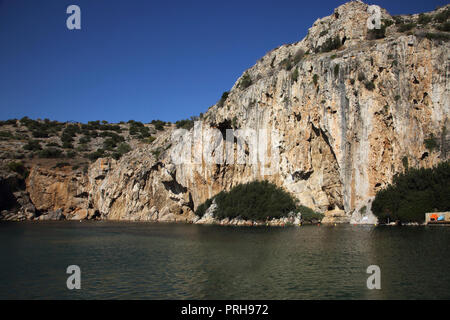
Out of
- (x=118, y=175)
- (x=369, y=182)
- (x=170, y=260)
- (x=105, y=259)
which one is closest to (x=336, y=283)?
(x=170, y=260)

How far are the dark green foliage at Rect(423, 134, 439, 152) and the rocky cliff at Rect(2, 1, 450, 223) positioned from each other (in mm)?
139

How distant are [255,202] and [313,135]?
1226cm

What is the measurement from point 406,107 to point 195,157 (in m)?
34.8

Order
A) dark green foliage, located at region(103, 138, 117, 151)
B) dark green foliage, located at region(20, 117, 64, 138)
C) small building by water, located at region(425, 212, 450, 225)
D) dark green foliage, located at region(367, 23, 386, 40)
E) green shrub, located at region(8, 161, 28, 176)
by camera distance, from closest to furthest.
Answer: small building by water, located at region(425, 212, 450, 225) → dark green foliage, located at region(367, 23, 386, 40) → green shrub, located at region(8, 161, 28, 176) → dark green foliage, located at region(103, 138, 117, 151) → dark green foliage, located at region(20, 117, 64, 138)

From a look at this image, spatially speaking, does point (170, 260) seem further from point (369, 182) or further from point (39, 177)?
point (39, 177)

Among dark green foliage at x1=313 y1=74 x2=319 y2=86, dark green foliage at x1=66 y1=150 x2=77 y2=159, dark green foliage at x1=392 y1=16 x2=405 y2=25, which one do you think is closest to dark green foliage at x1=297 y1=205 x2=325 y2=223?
dark green foliage at x1=313 y1=74 x2=319 y2=86

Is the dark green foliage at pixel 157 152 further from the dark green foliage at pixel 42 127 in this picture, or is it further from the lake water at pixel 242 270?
the lake water at pixel 242 270

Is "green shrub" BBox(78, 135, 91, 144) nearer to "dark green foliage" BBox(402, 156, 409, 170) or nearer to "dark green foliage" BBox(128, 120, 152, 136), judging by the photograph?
"dark green foliage" BBox(128, 120, 152, 136)

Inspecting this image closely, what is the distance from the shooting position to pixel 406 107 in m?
39.4

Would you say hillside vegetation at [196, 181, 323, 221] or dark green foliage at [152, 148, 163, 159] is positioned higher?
dark green foliage at [152, 148, 163, 159]

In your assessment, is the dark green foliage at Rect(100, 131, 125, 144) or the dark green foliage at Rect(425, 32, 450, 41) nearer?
the dark green foliage at Rect(425, 32, 450, 41)

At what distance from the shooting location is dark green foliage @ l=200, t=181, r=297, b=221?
48906 millimetres

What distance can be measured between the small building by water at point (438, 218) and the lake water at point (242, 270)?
22.3ft

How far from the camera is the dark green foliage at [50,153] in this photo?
81.2 m
